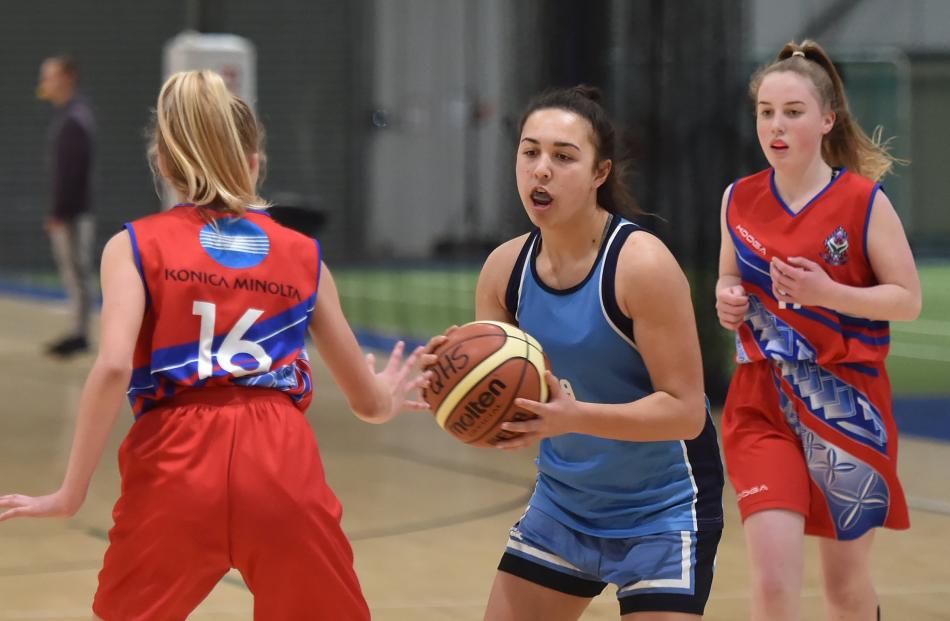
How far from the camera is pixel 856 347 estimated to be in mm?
3369

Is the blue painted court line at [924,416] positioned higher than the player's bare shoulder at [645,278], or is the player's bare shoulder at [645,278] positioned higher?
the player's bare shoulder at [645,278]

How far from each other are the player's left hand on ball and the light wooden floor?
1812 mm

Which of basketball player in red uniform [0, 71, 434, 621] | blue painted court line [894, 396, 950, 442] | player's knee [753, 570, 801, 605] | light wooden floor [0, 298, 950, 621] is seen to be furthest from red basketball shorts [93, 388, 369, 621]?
blue painted court line [894, 396, 950, 442]

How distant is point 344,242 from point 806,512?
1753 cm

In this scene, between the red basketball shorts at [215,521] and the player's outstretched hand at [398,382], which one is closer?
the red basketball shorts at [215,521]

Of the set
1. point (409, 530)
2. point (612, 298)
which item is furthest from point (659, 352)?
point (409, 530)

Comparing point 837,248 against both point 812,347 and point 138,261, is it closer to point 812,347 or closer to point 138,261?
point 812,347

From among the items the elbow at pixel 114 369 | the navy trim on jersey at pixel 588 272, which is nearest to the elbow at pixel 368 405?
the navy trim on jersey at pixel 588 272

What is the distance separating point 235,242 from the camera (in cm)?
264

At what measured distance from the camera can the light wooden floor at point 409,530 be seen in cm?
443

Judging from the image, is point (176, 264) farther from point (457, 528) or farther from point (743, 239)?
point (457, 528)

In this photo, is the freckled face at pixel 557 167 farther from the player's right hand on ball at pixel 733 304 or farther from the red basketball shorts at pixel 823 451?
the red basketball shorts at pixel 823 451

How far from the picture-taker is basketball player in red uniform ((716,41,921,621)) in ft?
10.8

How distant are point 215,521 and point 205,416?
0.18 metres
